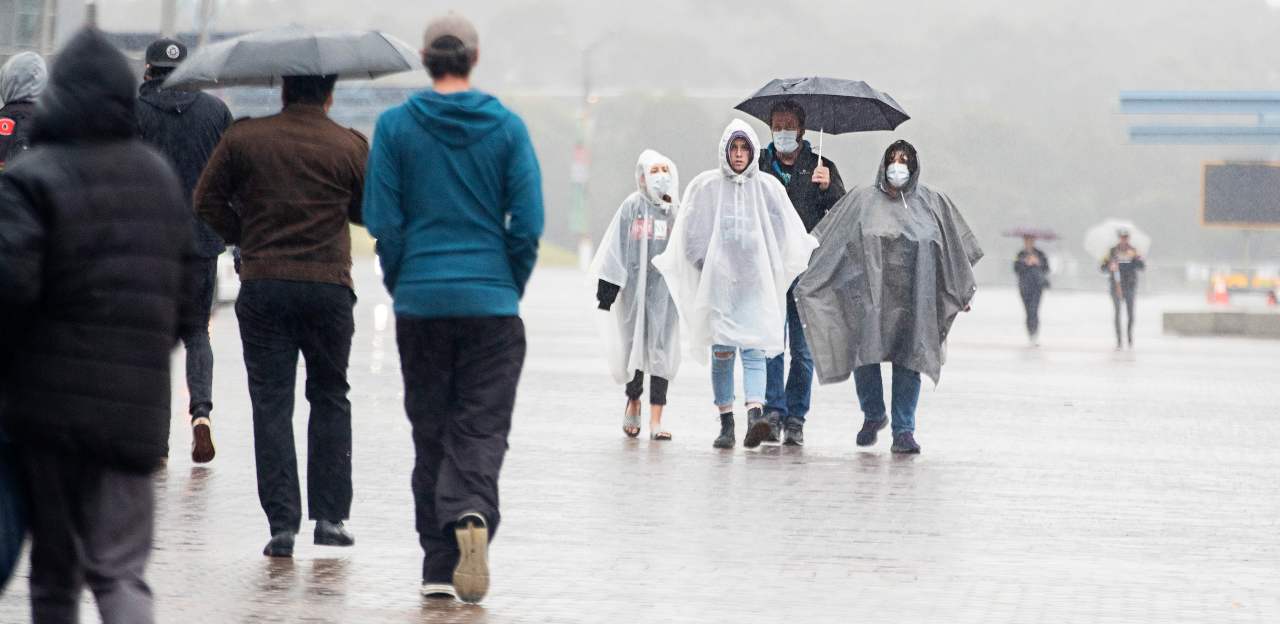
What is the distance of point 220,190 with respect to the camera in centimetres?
770

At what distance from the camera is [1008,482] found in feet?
35.9

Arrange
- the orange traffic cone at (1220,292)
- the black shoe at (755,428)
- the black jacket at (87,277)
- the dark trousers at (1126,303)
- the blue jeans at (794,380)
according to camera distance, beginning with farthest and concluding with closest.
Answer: the orange traffic cone at (1220,292), the dark trousers at (1126,303), the blue jeans at (794,380), the black shoe at (755,428), the black jacket at (87,277)

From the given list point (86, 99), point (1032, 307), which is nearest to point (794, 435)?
point (86, 99)

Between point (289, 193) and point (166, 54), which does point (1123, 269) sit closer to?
point (166, 54)

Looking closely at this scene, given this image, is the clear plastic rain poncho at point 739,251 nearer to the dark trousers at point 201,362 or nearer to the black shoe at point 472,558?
the dark trousers at point 201,362

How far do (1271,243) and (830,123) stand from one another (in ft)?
381

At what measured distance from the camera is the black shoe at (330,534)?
25.9ft

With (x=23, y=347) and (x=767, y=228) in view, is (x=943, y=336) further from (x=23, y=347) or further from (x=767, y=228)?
(x=23, y=347)

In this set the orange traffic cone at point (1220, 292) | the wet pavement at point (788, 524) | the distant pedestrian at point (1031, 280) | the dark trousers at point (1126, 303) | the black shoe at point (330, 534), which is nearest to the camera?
the wet pavement at point (788, 524)

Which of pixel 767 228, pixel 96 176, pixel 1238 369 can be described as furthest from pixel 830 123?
pixel 1238 369

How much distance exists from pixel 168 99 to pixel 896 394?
14.3 ft

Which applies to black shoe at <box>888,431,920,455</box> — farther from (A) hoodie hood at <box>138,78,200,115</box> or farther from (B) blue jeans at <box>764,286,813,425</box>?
(A) hoodie hood at <box>138,78,200,115</box>

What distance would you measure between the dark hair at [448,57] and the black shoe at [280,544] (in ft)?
5.52

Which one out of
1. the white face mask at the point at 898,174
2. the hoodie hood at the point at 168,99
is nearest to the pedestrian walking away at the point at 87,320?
the hoodie hood at the point at 168,99
